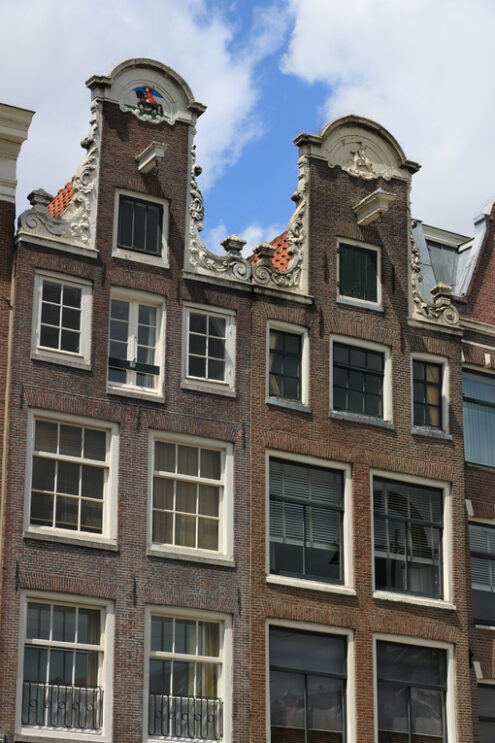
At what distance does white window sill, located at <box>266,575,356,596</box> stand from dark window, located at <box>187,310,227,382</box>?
167 inches

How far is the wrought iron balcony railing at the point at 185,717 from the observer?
2747 cm

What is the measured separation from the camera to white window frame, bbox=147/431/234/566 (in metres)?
28.5

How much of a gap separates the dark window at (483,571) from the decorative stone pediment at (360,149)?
8472 millimetres

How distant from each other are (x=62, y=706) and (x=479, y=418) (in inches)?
495

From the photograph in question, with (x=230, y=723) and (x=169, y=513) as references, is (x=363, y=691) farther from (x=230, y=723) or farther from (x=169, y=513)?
(x=169, y=513)

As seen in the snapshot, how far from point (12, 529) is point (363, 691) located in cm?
809

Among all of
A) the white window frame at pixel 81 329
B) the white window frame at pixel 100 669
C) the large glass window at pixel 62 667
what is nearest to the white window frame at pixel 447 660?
the white window frame at pixel 100 669

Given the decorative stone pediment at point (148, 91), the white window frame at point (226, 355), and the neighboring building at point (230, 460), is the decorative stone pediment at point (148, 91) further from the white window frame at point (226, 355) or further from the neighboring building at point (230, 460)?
the white window frame at point (226, 355)

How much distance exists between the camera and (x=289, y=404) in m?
30.7

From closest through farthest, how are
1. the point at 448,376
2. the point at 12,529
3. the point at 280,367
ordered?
the point at 12,529 → the point at 280,367 → the point at 448,376

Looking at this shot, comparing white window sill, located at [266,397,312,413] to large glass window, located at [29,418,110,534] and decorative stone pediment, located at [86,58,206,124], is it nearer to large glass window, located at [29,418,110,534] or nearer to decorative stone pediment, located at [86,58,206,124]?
large glass window, located at [29,418,110,534]

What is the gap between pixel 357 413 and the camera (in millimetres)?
31734

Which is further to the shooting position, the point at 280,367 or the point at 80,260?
the point at 280,367

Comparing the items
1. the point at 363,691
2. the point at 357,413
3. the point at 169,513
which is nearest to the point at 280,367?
the point at 357,413
